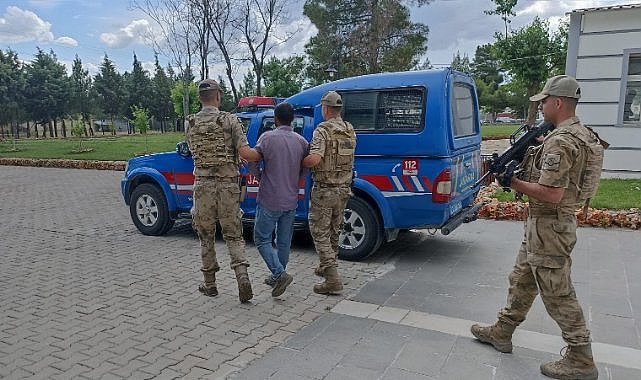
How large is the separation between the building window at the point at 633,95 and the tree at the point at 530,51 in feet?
21.1

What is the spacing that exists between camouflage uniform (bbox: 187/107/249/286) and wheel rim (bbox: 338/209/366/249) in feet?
5.14

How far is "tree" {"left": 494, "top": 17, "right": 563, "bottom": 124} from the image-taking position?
1678 cm

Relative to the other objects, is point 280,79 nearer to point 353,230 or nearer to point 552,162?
point 353,230

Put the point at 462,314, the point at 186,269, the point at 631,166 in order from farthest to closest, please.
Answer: the point at 631,166, the point at 186,269, the point at 462,314

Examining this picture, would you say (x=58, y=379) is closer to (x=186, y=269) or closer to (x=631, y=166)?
(x=186, y=269)

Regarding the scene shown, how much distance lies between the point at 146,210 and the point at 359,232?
10.7 ft

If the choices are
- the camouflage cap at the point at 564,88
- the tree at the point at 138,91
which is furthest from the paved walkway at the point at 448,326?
the tree at the point at 138,91

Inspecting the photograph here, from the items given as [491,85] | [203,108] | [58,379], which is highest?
[491,85]

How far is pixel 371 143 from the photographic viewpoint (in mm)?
5496

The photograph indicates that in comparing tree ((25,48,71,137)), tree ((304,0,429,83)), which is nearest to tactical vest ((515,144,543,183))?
tree ((304,0,429,83))

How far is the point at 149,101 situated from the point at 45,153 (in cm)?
3402

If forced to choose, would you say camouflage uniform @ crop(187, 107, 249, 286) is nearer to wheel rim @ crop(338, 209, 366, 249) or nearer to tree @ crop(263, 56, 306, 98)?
wheel rim @ crop(338, 209, 366, 249)

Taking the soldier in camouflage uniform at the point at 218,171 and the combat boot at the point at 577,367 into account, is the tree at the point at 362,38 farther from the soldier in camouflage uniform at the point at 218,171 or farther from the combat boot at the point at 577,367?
the combat boot at the point at 577,367

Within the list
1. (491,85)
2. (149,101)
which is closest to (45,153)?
(149,101)
